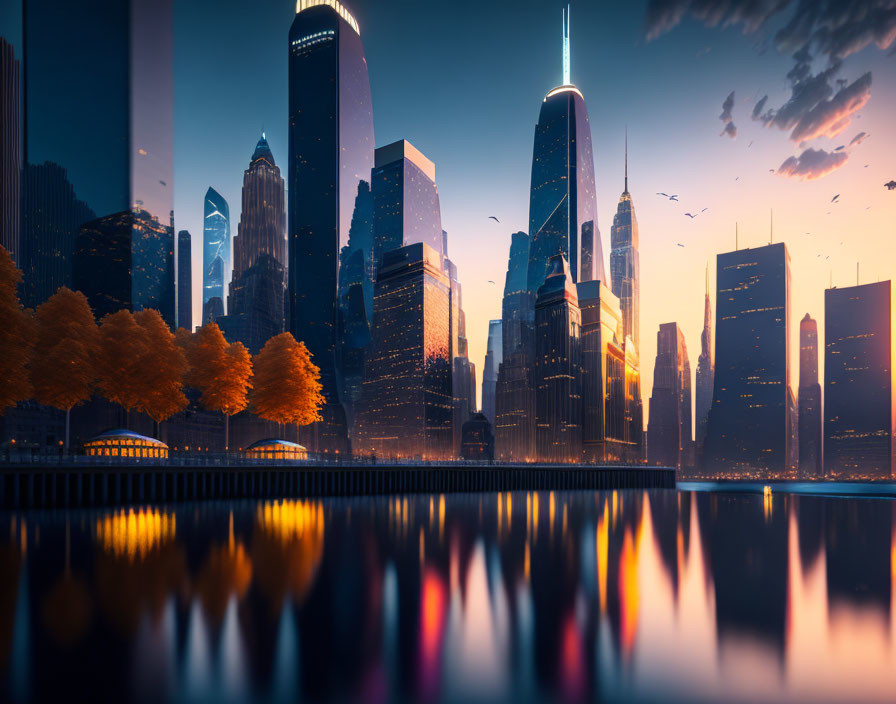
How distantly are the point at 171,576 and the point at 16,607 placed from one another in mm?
4446

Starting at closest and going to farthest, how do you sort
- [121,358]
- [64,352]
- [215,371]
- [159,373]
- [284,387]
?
[64,352]
[121,358]
[159,373]
[215,371]
[284,387]

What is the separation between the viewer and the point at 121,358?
63.4m

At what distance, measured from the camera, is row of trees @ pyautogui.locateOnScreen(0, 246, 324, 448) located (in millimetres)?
48719

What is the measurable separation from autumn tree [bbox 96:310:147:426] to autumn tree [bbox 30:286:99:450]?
1531mm

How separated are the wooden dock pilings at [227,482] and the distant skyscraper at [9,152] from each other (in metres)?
125

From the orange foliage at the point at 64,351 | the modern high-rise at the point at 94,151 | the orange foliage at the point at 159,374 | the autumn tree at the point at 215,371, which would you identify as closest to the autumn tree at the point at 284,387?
the autumn tree at the point at 215,371

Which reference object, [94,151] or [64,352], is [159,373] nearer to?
[64,352]

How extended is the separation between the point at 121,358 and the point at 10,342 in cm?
1641

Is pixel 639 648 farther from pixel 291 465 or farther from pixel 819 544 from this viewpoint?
Result: pixel 291 465

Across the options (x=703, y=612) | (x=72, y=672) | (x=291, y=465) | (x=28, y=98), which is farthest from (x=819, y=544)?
(x=28, y=98)

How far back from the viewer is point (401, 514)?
4369cm

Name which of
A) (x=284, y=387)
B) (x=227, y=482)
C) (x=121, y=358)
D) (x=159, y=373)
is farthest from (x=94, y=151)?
(x=227, y=482)

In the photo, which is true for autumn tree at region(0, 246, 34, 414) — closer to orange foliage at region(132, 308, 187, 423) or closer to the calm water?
orange foliage at region(132, 308, 187, 423)

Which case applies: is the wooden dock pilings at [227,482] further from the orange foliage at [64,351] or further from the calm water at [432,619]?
the calm water at [432,619]
